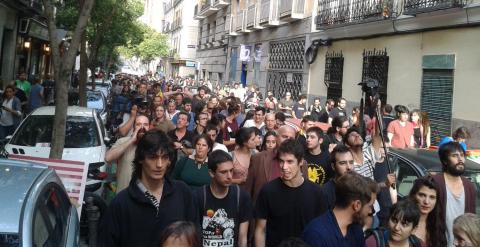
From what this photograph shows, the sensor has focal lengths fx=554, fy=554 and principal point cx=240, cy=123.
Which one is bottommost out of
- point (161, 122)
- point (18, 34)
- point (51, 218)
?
point (51, 218)

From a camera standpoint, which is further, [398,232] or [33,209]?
[398,232]

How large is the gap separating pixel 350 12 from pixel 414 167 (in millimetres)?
12801

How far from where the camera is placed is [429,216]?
452cm

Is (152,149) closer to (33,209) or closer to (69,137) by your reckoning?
(33,209)

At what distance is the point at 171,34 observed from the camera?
238 ft

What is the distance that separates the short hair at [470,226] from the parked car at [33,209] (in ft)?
8.92

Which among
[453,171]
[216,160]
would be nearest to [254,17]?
[453,171]

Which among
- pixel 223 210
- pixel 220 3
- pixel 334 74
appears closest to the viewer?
pixel 223 210

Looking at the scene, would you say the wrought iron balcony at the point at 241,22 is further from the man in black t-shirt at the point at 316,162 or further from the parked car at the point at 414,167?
the man in black t-shirt at the point at 316,162

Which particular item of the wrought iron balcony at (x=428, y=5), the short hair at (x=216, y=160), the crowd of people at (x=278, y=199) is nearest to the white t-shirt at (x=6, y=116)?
the crowd of people at (x=278, y=199)

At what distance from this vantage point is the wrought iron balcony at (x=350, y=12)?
16.4 m

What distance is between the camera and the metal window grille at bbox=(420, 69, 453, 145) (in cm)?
1382

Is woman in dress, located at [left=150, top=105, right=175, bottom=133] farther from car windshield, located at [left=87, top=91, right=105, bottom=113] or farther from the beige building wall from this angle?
car windshield, located at [left=87, top=91, right=105, bottom=113]

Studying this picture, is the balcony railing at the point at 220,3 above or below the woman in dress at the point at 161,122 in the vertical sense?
above
